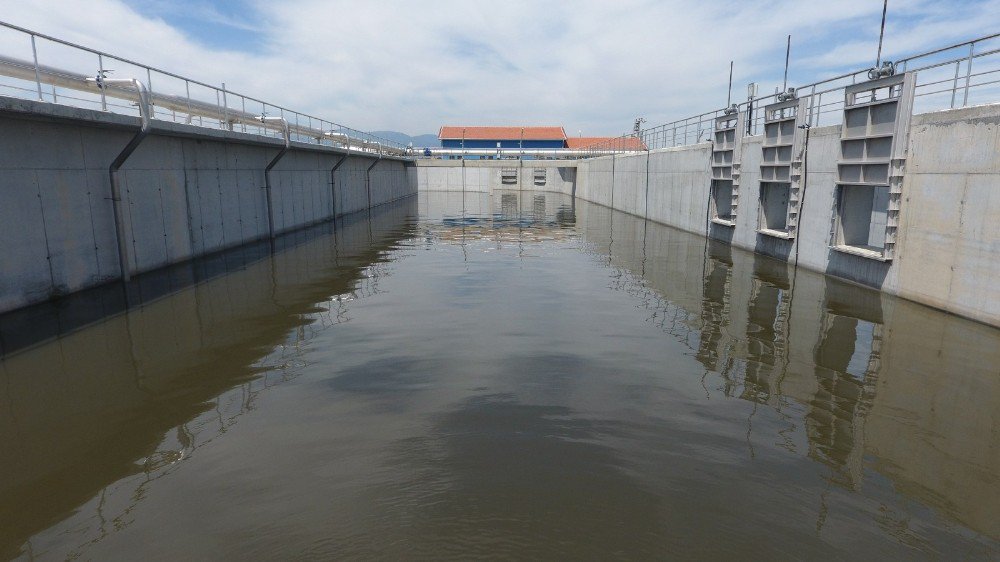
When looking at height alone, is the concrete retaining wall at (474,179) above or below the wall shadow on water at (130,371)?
above

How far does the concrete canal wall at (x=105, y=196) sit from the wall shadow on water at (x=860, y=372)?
13.0 m

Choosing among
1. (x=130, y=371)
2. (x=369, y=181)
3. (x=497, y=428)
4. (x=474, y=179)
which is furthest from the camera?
(x=474, y=179)

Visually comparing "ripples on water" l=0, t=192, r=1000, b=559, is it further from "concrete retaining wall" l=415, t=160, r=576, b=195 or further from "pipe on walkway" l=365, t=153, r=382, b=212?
"concrete retaining wall" l=415, t=160, r=576, b=195

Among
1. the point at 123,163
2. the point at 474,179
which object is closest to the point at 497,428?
the point at 123,163

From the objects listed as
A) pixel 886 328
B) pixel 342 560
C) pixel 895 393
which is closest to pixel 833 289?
pixel 886 328

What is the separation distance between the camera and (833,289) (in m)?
14.0

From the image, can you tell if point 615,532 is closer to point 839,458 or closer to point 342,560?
point 342,560

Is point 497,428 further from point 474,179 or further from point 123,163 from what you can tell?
point 474,179

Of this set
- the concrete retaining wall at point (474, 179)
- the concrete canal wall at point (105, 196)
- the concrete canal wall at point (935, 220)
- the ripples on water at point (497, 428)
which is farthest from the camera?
the concrete retaining wall at point (474, 179)

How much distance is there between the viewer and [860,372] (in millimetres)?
8445

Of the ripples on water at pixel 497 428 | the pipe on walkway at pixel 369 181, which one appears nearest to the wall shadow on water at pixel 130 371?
the ripples on water at pixel 497 428

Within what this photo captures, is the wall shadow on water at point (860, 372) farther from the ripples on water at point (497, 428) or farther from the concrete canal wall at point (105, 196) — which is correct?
the concrete canal wall at point (105, 196)

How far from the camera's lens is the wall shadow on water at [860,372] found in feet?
18.8

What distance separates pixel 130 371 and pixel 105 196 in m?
7.47
